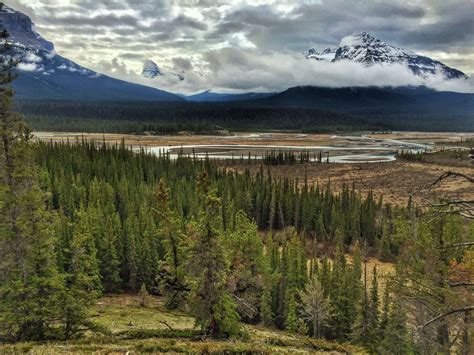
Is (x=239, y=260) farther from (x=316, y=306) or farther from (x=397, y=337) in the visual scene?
(x=397, y=337)

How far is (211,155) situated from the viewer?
6988 inches

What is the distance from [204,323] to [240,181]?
70.2 m

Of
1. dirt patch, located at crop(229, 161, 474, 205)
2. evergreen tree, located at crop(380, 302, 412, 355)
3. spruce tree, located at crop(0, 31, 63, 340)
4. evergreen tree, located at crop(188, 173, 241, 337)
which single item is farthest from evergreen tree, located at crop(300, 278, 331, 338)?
dirt patch, located at crop(229, 161, 474, 205)

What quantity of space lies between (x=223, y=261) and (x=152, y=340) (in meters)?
6.52

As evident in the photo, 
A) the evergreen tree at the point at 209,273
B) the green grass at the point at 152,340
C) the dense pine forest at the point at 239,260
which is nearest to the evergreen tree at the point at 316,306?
the dense pine forest at the point at 239,260

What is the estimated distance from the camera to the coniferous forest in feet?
72.8

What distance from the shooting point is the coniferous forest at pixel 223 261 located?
2220 cm

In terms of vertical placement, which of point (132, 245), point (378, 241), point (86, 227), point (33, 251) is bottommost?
point (378, 241)

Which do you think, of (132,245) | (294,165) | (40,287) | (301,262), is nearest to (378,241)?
(301,262)

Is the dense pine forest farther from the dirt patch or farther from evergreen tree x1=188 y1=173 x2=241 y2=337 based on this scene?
the dirt patch

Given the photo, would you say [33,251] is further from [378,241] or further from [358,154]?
[358,154]

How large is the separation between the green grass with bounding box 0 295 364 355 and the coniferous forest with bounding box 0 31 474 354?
5.48 ft

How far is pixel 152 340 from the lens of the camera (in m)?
24.7

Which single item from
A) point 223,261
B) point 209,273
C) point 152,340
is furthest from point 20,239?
point 223,261
